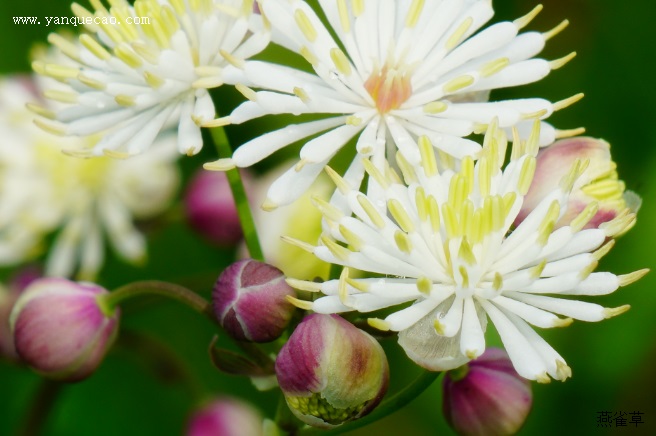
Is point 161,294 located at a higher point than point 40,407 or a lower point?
higher

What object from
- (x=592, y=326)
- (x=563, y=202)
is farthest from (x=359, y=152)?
(x=592, y=326)

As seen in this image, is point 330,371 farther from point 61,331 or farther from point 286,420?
point 61,331

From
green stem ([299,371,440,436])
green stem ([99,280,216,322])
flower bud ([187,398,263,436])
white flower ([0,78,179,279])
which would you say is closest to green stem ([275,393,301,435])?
green stem ([299,371,440,436])

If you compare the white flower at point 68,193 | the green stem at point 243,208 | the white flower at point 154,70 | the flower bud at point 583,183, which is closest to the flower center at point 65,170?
the white flower at point 68,193

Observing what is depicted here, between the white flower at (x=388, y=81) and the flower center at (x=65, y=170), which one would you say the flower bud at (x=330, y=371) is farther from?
the flower center at (x=65, y=170)

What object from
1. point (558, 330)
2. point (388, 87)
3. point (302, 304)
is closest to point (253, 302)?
point (302, 304)

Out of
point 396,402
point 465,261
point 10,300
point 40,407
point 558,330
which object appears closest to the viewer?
point 465,261
